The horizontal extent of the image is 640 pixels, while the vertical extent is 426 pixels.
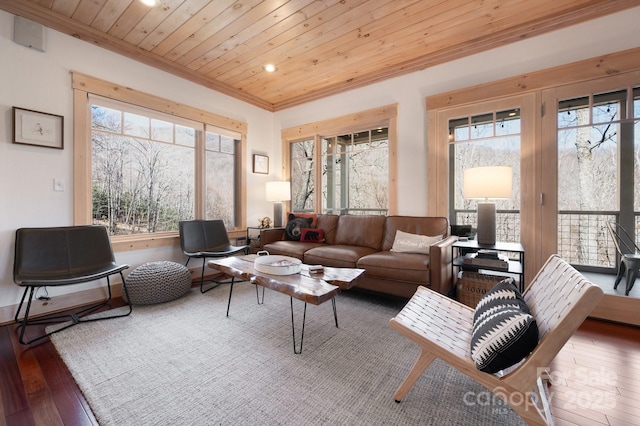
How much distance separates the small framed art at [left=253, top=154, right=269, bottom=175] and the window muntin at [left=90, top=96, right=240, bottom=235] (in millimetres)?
389

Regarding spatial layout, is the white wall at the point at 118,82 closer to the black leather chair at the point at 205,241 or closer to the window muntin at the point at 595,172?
the black leather chair at the point at 205,241

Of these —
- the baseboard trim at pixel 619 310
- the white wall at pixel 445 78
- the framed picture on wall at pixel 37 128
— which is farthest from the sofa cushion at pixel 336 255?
the framed picture on wall at pixel 37 128

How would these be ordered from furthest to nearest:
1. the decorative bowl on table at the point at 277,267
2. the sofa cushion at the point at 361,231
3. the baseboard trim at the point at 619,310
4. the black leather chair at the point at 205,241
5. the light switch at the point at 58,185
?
1. the sofa cushion at the point at 361,231
2. the black leather chair at the point at 205,241
3. the light switch at the point at 58,185
4. the baseboard trim at the point at 619,310
5. the decorative bowl on table at the point at 277,267

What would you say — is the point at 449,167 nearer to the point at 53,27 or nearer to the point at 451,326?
the point at 451,326

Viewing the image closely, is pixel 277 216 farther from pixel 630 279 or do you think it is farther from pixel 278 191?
pixel 630 279

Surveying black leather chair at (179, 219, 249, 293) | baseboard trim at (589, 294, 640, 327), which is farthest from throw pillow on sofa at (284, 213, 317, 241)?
baseboard trim at (589, 294, 640, 327)

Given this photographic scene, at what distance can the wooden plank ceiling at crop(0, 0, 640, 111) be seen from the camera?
2398 millimetres

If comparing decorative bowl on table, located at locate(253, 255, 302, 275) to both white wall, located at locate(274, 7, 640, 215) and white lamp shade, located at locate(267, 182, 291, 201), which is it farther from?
white lamp shade, located at locate(267, 182, 291, 201)

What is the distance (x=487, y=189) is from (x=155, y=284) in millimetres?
3316

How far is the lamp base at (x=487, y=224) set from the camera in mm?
2654

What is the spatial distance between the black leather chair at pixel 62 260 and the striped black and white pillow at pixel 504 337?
8.91ft

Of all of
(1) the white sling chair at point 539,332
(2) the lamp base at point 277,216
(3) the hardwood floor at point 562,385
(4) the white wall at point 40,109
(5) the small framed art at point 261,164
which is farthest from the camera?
(2) the lamp base at point 277,216

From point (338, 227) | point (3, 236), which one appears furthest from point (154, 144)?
point (338, 227)

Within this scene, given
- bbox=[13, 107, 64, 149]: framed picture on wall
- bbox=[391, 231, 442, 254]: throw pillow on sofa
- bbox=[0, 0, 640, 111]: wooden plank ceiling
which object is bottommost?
bbox=[391, 231, 442, 254]: throw pillow on sofa
